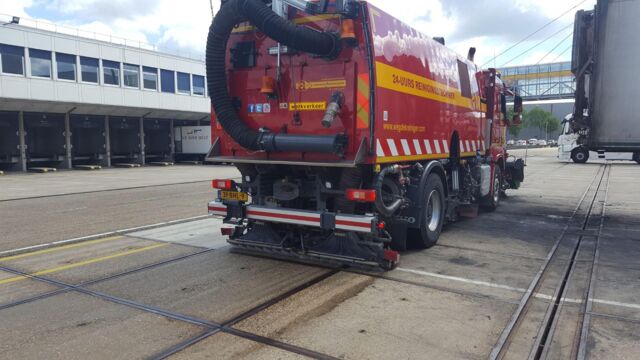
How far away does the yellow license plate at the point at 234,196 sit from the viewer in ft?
21.5

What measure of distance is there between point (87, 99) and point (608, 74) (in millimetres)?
30091

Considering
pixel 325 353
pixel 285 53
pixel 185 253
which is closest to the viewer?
pixel 325 353

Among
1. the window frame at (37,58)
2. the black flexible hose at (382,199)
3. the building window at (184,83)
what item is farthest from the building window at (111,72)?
the black flexible hose at (382,199)

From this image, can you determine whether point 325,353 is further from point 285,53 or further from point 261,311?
point 285,53

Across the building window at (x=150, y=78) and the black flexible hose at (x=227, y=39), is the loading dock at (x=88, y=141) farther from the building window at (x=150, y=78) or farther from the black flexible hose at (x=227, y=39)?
the black flexible hose at (x=227, y=39)

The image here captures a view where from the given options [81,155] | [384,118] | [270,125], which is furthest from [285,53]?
[81,155]

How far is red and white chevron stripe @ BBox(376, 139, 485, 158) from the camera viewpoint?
5.89m

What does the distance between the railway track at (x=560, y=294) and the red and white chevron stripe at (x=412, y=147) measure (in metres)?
2.24

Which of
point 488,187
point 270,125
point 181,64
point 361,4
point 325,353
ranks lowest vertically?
point 325,353

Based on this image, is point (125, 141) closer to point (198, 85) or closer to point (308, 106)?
point (198, 85)

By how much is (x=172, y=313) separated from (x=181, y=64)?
35.8 metres

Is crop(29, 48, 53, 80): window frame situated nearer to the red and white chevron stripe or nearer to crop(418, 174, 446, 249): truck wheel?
the red and white chevron stripe

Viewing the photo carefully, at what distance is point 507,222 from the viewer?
32.2ft

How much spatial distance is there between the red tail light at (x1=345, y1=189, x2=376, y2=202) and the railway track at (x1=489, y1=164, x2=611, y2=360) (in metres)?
1.95
